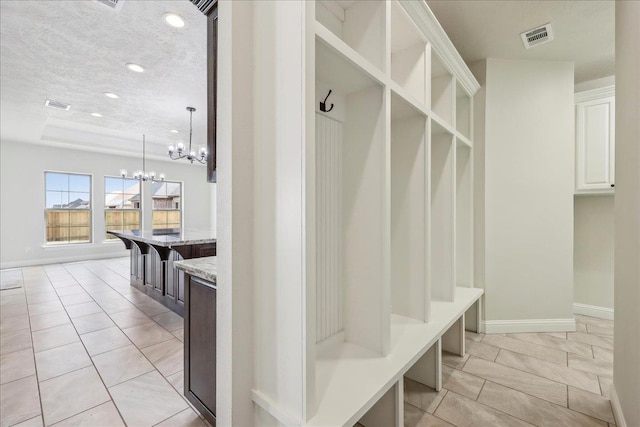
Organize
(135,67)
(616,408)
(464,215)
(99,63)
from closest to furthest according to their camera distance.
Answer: (616,408) < (464,215) < (99,63) < (135,67)

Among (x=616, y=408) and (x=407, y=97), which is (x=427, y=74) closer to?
(x=407, y=97)

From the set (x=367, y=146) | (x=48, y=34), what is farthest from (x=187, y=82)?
(x=367, y=146)

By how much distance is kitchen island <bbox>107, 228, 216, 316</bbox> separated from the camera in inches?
137

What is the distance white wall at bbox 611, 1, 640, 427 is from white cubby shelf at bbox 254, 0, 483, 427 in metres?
0.91

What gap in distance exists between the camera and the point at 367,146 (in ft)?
4.86

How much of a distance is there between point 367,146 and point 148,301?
4113 mm

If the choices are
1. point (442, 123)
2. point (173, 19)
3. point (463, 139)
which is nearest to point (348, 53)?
point (442, 123)

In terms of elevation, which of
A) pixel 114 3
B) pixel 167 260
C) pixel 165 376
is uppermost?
pixel 114 3

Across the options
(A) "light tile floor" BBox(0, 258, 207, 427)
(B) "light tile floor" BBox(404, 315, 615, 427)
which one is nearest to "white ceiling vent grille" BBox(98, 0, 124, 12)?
(A) "light tile floor" BBox(0, 258, 207, 427)

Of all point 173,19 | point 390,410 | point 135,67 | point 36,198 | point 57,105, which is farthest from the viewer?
point 36,198

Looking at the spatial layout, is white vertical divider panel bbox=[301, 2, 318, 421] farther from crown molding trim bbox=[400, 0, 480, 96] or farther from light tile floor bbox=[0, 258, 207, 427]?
light tile floor bbox=[0, 258, 207, 427]

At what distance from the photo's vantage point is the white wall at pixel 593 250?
3348mm

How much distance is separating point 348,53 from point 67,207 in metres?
8.90

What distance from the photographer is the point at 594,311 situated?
11.3 feet
